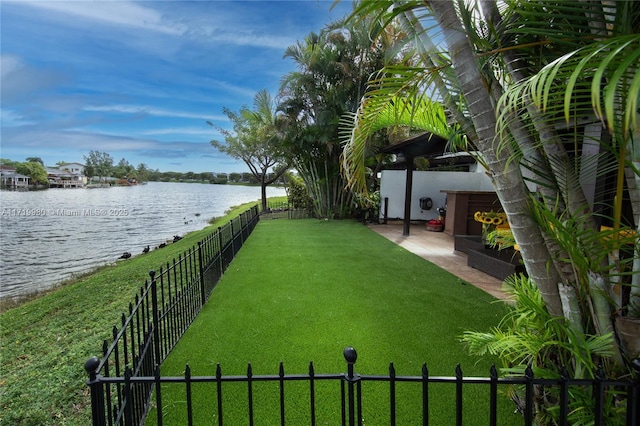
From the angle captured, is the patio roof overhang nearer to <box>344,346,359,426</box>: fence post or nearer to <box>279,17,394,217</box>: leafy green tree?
<box>279,17,394,217</box>: leafy green tree

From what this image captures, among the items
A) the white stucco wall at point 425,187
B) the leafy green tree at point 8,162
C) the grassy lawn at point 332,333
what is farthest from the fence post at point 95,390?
the leafy green tree at point 8,162

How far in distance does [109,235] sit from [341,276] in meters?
15.2

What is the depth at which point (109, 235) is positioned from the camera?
1591 cm

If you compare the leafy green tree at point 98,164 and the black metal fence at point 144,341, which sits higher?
the leafy green tree at point 98,164

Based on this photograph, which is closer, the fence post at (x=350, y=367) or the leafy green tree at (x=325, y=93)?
the fence post at (x=350, y=367)

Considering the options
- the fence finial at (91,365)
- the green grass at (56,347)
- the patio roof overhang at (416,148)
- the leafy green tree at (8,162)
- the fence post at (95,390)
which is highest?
the leafy green tree at (8,162)

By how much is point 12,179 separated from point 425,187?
60.8 meters

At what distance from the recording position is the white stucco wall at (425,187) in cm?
1173

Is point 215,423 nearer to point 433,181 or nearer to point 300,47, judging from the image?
point 433,181

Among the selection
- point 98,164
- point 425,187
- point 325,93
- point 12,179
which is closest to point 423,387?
point 425,187

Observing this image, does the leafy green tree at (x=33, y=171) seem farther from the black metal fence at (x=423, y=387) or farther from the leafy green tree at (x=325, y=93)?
the black metal fence at (x=423, y=387)

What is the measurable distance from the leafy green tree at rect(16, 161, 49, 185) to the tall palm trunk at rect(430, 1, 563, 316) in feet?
210

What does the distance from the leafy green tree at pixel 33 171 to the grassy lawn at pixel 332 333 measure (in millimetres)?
59824

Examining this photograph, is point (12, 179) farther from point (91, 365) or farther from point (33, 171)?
point (91, 365)
